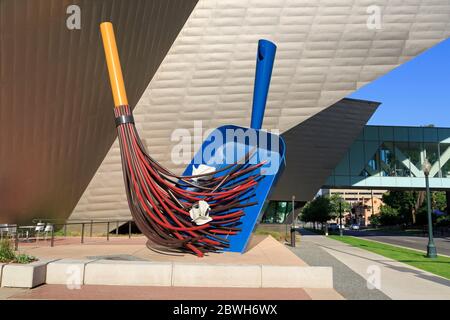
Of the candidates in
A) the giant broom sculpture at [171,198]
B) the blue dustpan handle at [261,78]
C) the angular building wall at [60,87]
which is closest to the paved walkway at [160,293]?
the giant broom sculpture at [171,198]

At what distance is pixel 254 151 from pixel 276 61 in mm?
7861

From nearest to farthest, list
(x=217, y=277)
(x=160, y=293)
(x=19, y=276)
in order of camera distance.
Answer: (x=160, y=293) → (x=19, y=276) → (x=217, y=277)

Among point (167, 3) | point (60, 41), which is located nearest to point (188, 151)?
point (167, 3)

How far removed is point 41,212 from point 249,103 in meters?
9.85

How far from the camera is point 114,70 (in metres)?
8.88

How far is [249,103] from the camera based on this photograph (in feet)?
54.6

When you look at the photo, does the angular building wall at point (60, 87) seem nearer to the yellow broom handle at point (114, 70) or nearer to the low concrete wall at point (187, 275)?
the yellow broom handle at point (114, 70)

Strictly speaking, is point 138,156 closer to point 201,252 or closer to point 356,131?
point 201,252

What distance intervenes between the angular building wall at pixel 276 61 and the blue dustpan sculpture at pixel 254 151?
579 cm

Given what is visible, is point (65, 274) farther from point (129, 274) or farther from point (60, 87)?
point (60, 87)

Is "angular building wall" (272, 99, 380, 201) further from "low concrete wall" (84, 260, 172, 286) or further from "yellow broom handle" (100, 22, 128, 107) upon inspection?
"low concrete wall" (84, 260, 172, 286)

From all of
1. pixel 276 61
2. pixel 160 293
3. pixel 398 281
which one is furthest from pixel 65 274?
pixel 276 61

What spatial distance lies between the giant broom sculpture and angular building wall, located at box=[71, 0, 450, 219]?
23.4 feet

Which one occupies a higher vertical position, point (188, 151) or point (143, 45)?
point (143, 45)
